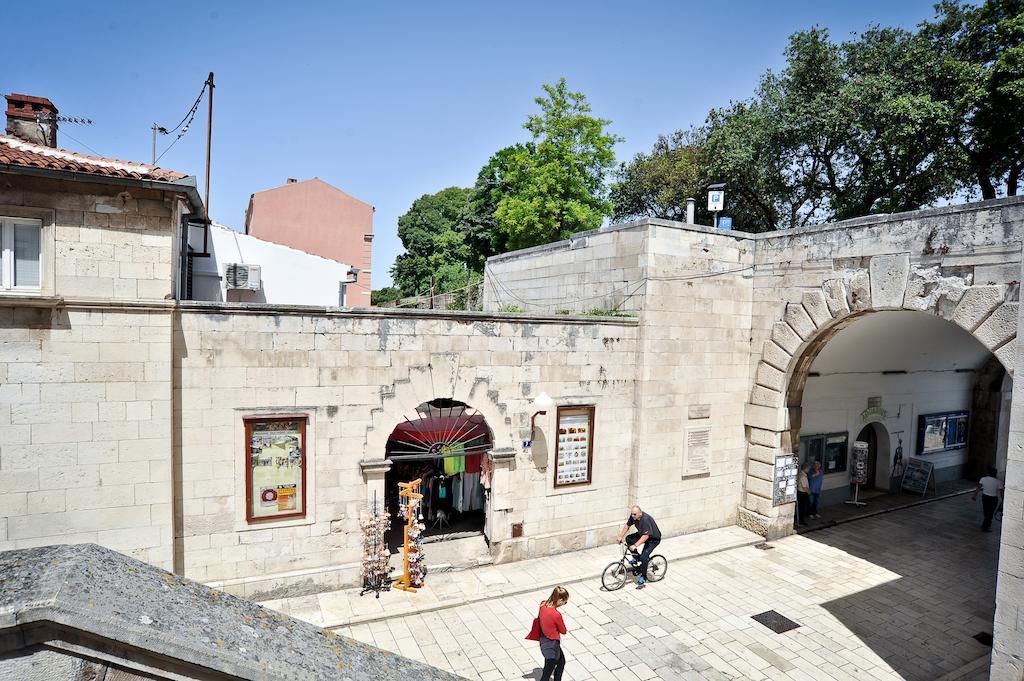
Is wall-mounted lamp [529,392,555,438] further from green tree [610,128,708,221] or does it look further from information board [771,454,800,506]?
green tree [610,128,708,221]

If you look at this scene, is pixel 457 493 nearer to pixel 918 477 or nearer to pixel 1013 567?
pixel 1013 567

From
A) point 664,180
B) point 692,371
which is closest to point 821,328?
point 692,371

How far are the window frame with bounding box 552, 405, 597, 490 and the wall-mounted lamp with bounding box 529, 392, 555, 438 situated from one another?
1.31ft

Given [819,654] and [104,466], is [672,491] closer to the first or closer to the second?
[819,654]

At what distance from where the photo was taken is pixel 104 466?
7.94 metres

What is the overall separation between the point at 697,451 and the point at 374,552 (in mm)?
7126

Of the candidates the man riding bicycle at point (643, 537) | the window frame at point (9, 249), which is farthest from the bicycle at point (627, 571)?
the window frame at point (9, 249)

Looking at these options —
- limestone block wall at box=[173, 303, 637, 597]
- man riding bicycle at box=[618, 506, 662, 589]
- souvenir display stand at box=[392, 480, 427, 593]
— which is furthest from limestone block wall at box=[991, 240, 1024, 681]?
souvenir display stand at box=[392, 480, 427, 593]

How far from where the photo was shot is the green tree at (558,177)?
26.6m

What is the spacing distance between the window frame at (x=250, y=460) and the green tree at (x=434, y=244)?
20.1 m

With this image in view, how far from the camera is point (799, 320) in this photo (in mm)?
12164

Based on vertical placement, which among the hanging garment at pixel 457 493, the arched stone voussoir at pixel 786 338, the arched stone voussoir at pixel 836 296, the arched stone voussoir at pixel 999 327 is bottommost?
the hanging garment at pixel 457 493

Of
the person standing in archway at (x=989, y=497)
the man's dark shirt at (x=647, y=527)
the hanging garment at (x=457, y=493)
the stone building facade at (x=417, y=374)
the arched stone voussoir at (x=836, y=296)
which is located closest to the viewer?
the stone building facade at (x=417, y=374)

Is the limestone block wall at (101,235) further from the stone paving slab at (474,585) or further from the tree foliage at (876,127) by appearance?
the tree foliage at (876,127)
